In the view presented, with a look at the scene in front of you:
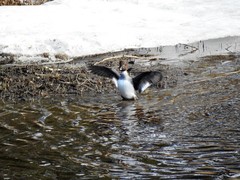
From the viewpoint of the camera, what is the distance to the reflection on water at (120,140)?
17.0ft

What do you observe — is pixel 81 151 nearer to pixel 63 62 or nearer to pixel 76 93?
pixel 76 93

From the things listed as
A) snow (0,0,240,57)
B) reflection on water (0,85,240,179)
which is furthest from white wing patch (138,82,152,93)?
snow (0,0,240,57)

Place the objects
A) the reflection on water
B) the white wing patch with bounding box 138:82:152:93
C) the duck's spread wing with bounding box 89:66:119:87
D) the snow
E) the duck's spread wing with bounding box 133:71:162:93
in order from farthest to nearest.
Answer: the snow, the duck's spread wing with bounding box 89:66:119:87, the white wing patch with bounding box 138:82:152:93, the duck's spread wing with bounding box 133:71:162:93, the reflection on water

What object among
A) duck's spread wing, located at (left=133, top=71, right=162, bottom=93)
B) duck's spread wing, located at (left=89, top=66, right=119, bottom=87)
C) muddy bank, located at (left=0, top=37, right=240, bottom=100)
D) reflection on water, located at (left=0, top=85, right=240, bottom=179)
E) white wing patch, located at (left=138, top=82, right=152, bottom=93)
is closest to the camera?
reflection on water, located at (left=0, top=85, right=240, bottom=179)

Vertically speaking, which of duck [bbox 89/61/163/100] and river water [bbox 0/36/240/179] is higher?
duck [bbox 89/61/163/100]

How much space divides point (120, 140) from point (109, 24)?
9.25 meters

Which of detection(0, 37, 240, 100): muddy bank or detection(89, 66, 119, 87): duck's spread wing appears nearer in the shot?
detection(89, 66, 119, 87): duck's spread wing

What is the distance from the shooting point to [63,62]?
12.3 meters

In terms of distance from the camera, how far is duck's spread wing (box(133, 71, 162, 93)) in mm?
8578

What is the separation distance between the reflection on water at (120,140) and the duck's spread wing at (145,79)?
26cm

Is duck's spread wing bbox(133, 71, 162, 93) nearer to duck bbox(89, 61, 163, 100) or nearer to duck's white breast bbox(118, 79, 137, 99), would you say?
duck bbox(89, 61, 163, 100)

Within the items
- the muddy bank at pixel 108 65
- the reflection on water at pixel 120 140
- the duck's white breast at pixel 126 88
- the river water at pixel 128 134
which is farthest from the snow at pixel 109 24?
the reflection on water at pixel 120 140

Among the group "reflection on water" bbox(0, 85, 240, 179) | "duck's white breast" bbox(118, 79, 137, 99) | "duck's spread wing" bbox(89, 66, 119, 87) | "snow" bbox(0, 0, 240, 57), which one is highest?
"snow" bbox(0, 0, 240, 57)

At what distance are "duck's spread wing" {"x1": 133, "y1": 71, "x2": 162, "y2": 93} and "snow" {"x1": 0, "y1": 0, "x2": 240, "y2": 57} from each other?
4.65m
